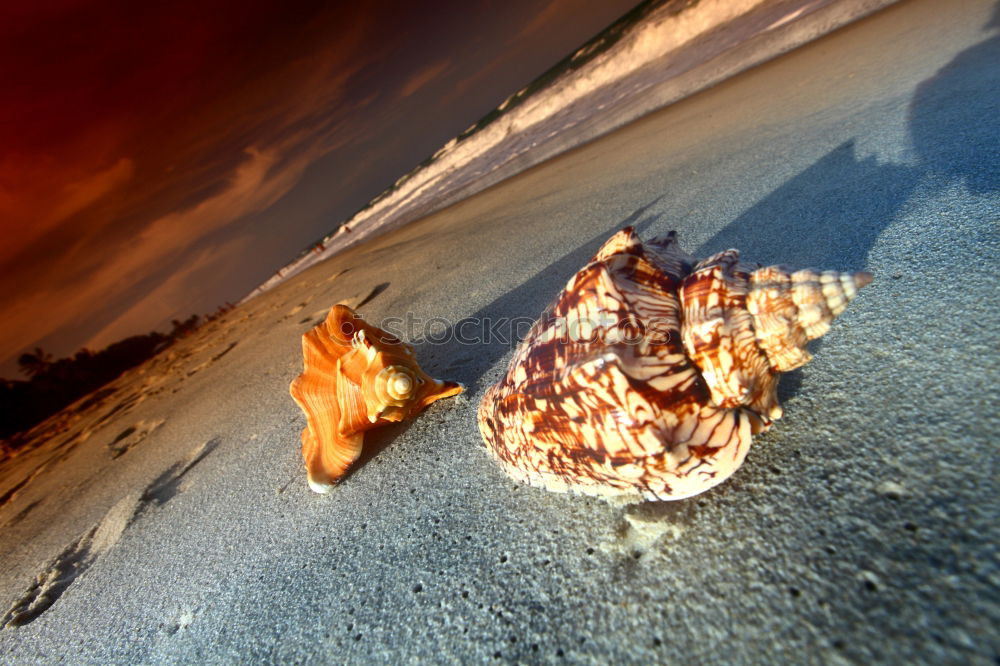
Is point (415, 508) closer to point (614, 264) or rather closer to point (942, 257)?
point (614, 264)

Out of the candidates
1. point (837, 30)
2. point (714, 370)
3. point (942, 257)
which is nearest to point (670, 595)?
point (714, 370)

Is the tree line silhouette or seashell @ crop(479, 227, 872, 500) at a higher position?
the tree line silhouette

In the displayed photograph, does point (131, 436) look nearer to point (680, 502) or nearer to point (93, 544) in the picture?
point (93, 544)

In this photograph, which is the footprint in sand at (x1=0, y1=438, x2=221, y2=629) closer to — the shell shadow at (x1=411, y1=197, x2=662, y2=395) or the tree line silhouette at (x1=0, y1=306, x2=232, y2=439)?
the shell shadow at (x1=411, y1=197, x2=662, y2=395)

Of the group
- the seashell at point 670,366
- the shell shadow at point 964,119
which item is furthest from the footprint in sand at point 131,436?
the shell shadow at point 964,119

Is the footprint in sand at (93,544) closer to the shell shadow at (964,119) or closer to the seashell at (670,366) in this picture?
the seashell at (670,366)

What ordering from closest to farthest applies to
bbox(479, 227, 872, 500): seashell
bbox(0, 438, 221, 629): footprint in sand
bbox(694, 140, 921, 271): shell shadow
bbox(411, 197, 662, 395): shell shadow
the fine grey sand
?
the fine grey sand → bbox(479, 227, 872, 500): seashell → bbox(694, 140, 921, 271): shell shadow → bbox(0, 438, 221, 629): footprint in sand → bbox(411, 197, 662, 395): shell shadow

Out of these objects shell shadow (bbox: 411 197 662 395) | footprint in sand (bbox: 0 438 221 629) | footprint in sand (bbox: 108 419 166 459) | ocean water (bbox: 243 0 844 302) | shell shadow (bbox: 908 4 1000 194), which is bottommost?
shell shadow (bbox: 908 4 1000 194)

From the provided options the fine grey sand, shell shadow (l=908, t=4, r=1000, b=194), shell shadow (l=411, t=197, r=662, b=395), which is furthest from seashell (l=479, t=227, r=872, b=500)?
shell shadow (l=908, t=4, r=1000, b=194)
